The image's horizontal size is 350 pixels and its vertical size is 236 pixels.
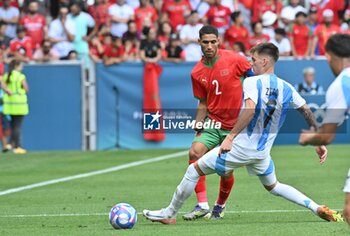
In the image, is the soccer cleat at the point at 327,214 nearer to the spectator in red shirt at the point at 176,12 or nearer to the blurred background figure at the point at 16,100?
the blurred background figure at the point at 16,100

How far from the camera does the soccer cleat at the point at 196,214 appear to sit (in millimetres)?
11711

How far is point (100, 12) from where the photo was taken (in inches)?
1005

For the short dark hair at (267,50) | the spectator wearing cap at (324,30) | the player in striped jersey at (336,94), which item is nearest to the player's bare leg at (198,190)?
the short dark hair at (267,50)

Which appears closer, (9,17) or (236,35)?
(236,35)

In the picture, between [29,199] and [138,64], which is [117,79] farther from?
[29,199]


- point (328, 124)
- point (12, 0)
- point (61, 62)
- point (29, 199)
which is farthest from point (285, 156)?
point (328, 124)

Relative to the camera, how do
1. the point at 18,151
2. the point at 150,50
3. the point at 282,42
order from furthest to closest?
the point at 282,42 < the point at 150,50 < the point at 18,151

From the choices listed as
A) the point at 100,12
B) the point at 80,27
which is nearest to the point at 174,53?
the point at 80,27

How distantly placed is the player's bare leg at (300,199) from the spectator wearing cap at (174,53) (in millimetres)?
12574

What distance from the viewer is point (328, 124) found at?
8.00m

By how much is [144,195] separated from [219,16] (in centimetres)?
1121

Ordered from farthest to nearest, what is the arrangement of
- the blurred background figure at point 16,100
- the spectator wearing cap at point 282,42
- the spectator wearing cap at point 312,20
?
the spectator wearing cap at point 312,20, the spectator wearing cap at point 282,42, the blurred background figure at point 16,100

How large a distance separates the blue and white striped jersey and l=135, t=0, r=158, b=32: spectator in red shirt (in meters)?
14.2

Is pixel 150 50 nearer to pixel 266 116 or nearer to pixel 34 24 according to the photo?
pixel 34 24
